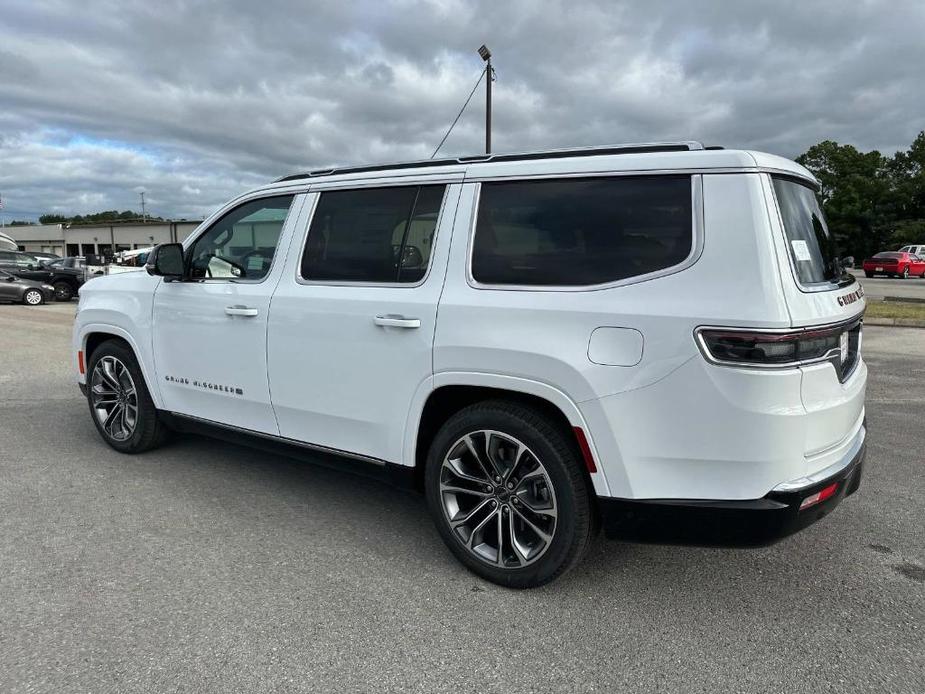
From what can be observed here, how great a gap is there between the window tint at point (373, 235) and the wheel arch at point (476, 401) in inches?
22.7

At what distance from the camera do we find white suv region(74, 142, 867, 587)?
8.09 feet

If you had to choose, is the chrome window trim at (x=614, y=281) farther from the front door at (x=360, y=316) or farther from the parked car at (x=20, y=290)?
the parked car at (x=20, y=290)

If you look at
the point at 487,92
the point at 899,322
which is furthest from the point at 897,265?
the point at 487,92

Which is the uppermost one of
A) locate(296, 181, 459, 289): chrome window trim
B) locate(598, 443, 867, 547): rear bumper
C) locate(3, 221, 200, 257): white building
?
locate(3, 221, 200, 257): white building

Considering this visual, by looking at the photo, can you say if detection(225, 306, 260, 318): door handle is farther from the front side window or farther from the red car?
the red car

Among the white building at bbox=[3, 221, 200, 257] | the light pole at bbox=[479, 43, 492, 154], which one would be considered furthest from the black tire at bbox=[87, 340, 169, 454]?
the white building at bbox=[3, 221, 200, 257]

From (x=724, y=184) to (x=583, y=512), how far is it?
4.65 feet

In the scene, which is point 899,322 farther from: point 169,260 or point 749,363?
point 169,260

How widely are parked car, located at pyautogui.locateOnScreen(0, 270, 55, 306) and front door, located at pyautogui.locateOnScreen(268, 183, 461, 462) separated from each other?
68.5 feet

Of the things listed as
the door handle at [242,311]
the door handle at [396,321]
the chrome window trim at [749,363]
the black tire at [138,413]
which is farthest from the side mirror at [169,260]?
the chrome window trim at [749,363]

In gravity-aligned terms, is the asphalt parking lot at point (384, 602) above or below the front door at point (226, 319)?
below

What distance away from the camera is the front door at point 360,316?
3180mm

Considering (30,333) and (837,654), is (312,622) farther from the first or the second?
(30,333)

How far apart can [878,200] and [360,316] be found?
2541 inches
